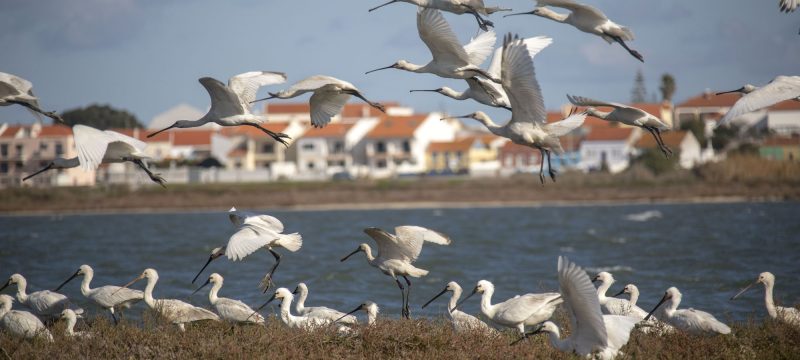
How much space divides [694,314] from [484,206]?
6106 cm

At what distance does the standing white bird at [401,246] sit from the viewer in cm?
1539

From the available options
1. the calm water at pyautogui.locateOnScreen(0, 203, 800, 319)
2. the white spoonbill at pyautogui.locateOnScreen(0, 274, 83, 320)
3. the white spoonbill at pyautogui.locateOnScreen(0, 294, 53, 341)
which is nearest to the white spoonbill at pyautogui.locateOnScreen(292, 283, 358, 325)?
the white spoonbill at pyautogui.locateOnScreen(0, 274, 83, 320)

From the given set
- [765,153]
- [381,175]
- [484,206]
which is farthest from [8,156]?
[765,153]

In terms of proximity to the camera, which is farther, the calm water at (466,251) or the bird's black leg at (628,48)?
the calm water at (466,251)

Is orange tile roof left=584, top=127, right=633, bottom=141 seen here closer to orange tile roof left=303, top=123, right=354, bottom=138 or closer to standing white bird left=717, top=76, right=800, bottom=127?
orange tile roof left=303, top=123, right=354, bottom=138

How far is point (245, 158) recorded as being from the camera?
338 feet

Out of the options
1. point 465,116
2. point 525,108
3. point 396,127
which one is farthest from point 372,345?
point 396,127

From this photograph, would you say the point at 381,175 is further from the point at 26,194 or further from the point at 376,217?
the point at 26,194

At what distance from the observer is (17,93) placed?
50.9ft

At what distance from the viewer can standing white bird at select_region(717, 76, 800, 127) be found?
44.7 feet

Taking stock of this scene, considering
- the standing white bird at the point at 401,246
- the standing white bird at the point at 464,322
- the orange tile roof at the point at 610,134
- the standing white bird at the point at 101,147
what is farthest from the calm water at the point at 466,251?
the orange tile roof at the point at 610,134

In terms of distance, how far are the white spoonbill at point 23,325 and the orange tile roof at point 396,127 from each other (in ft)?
284

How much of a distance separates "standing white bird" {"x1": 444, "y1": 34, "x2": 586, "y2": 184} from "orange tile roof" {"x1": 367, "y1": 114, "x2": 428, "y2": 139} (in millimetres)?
86467

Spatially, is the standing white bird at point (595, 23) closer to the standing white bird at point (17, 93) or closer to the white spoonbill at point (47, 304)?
the standing white bird at point (17, 93)
